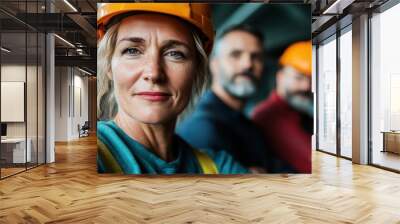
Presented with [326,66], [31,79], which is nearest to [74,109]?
[31,79]

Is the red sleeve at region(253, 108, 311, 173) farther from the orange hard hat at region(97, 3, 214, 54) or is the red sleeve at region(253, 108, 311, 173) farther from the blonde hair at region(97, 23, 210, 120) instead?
the orange hard hat at region(97, 3, 214, 54)

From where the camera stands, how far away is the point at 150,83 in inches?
242

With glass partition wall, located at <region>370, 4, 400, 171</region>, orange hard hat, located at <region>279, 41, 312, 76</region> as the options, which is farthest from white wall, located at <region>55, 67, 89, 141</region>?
glass partition wall, located at <region>370, 4, 400, 171</region>

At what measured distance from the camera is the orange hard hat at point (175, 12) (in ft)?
20.2

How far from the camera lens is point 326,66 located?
10.7 meters

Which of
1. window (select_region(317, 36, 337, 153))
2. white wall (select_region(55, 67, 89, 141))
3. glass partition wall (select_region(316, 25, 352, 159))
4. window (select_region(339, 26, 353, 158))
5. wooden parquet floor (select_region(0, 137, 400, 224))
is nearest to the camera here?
wooden parquet floor (select_region(0, 137, 400, 224))

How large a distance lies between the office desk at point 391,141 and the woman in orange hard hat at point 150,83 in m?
3.16

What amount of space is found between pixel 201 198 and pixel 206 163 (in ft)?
5.02

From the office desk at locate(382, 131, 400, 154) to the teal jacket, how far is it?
3131 millimetres

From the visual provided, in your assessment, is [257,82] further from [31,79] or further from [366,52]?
[31,79]

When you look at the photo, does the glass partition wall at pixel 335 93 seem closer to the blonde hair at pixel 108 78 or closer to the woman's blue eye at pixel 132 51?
the blonde hair at pixel 108 78

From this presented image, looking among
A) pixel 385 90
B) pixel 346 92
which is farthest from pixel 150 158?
pixel 346 92

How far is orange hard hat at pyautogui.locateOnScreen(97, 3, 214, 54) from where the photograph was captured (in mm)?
6145

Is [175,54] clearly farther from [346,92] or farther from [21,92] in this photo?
[346,92]
